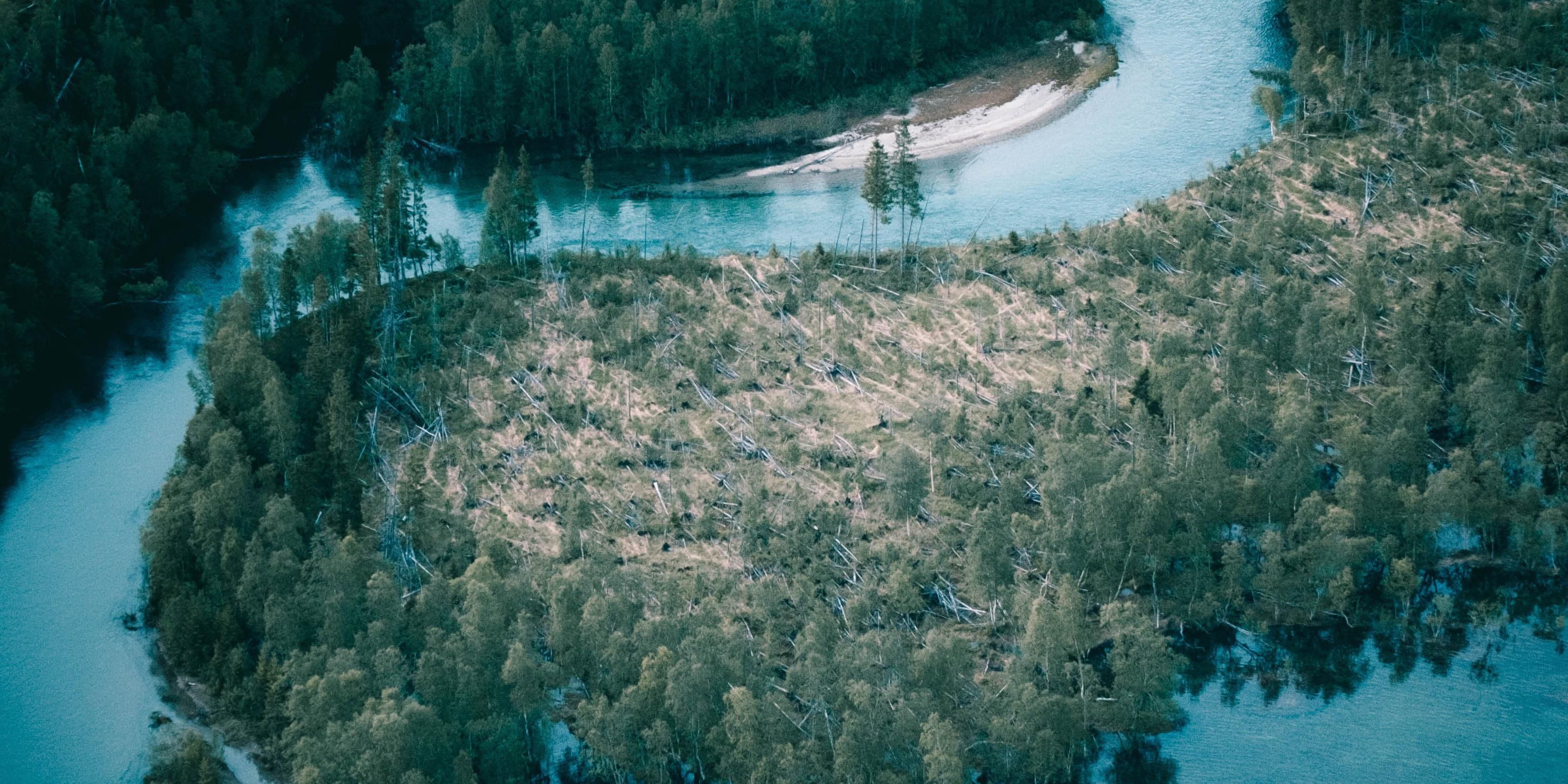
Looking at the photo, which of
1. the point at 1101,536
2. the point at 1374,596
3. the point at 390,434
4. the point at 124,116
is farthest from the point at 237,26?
the point at 1374,596

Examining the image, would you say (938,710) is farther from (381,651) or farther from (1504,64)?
(1504,64)

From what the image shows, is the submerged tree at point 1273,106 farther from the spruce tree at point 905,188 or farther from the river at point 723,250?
the spruce tree at point 905,188

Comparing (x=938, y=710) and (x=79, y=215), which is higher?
(x=79, y=215)

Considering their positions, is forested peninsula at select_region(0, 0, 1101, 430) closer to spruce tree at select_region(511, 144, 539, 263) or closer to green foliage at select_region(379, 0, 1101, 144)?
green foliage at select_region(379, 0, 1101, 144)

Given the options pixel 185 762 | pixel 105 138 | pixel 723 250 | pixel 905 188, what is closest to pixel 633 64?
pixel 723 250

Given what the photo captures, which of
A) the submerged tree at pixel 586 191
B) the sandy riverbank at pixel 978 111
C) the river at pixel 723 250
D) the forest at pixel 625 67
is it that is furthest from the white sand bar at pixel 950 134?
the submerged tree at pixel 586 191

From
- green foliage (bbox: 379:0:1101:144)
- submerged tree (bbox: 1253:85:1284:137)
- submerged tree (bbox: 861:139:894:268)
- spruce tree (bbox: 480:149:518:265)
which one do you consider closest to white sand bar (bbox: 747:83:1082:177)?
green foliage (bbox: 379:0:1101:144)

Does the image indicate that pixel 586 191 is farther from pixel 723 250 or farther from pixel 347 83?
pixel 347 83
